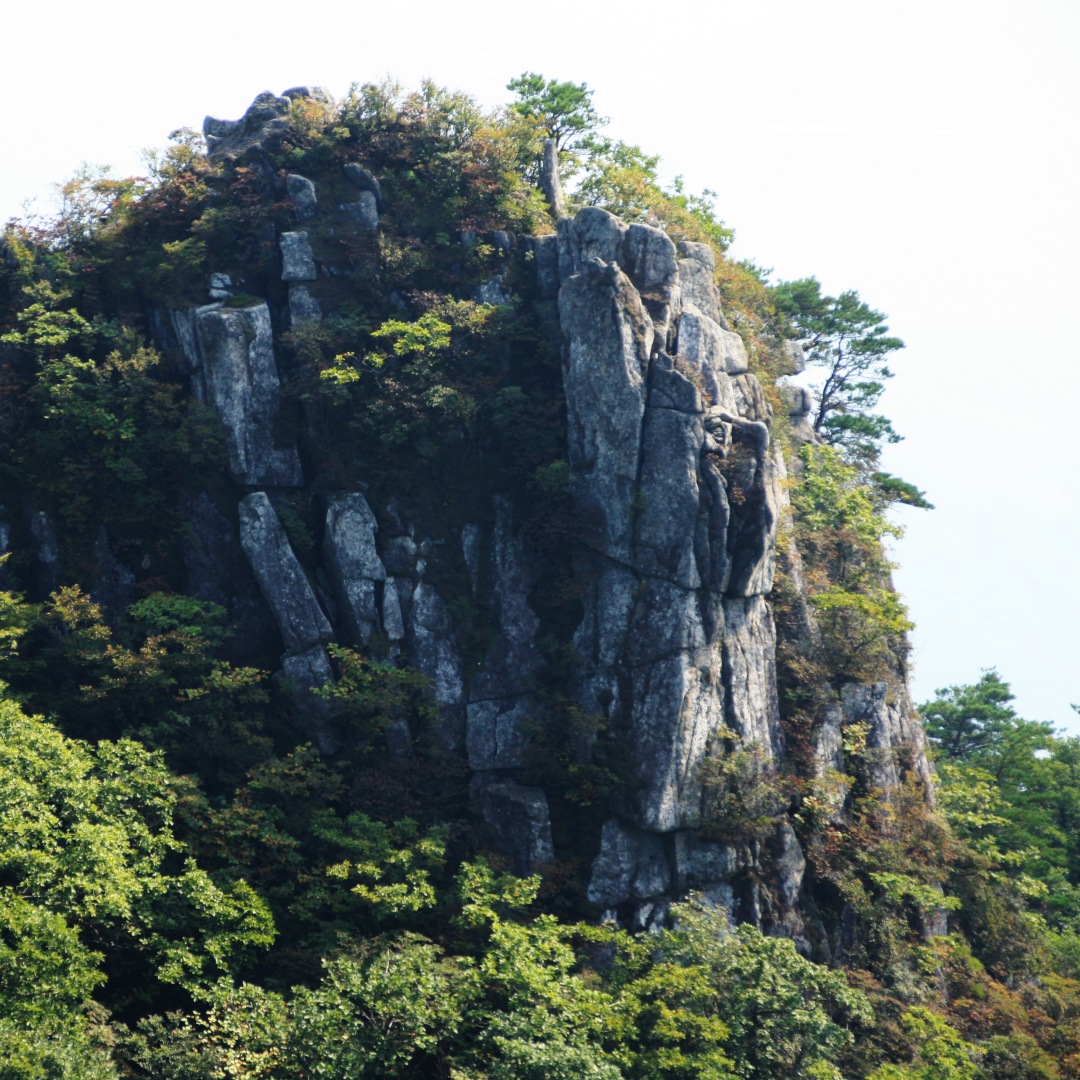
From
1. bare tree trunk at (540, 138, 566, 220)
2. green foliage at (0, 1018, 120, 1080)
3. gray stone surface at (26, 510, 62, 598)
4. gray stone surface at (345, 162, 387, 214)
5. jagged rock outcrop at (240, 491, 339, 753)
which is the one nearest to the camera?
green foliage at (0, 1018, 120, 1080)

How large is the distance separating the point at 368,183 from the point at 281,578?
1553 cm

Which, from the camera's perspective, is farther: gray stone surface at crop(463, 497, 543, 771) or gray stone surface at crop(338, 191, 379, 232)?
gray stone surface at crop(338, 191, 379, 232)

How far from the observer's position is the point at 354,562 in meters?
26.9


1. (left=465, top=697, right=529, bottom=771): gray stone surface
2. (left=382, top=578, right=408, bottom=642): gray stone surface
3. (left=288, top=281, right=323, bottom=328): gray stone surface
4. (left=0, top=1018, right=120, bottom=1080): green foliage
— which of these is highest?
(left=288, top=281, right=323, bottom=328): gray stone surface

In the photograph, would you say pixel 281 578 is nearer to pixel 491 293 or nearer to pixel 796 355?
pixel 491 293

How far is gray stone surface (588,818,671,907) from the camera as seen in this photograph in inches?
938

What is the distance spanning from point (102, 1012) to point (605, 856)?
12936mm

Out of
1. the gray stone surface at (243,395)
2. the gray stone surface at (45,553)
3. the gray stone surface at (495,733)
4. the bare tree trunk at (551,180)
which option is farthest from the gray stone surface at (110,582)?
the bare tree trunk at (551,180)

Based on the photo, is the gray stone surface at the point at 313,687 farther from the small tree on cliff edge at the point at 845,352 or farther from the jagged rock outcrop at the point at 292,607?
the small tree on cliff edge at the point at 845,352

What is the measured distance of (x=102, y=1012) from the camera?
60.2 ft

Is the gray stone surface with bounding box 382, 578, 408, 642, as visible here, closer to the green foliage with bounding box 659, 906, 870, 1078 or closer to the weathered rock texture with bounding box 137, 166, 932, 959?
the weathered rock texture with bounding box 137, 166, 932, 959

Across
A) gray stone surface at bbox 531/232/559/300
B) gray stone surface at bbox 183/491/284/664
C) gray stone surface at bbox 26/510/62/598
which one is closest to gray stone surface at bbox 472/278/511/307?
gray stone surface at bbox 531/232/559/300

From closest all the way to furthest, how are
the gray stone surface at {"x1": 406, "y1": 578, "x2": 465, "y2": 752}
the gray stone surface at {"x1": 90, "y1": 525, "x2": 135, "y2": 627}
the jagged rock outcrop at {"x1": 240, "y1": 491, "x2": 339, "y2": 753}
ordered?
the jagged rock outcrop at {"x1": 240, "y1": 491, "x2": 339, "y2": 753}
the gray stone surface at {"x1": 406, "y1": 578, "x2": 465, "y2": 752}
the gray stone surface at {"x1": 90, "y1": 525, "x2": 135, "y2": 627}

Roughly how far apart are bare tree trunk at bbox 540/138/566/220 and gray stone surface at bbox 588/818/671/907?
77.2ft
